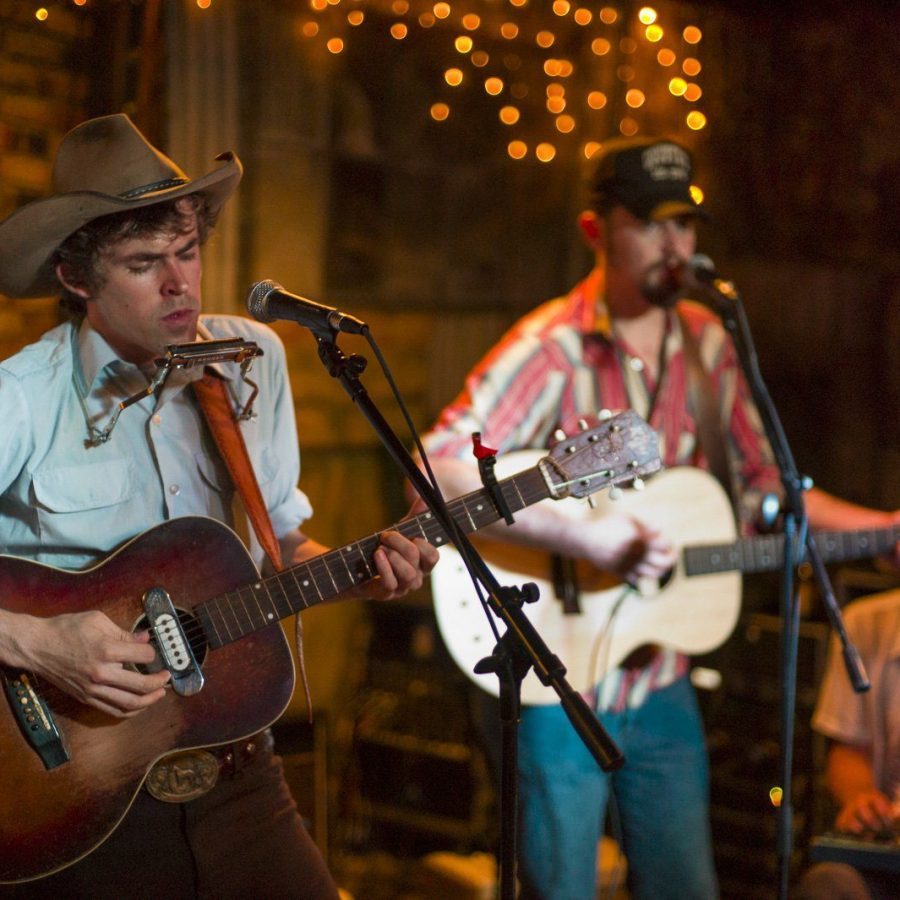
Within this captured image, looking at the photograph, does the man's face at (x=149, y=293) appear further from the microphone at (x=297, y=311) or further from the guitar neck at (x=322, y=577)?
the guitar neck at (x=322, y=577)

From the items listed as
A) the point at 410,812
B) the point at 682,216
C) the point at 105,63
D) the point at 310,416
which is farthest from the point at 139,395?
the point at 410,812

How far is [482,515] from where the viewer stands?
102 inches

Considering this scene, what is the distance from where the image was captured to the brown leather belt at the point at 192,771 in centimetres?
246

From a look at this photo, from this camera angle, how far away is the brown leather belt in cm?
246

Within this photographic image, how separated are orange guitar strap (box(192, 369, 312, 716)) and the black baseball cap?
1438 mm

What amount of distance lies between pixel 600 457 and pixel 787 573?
20.7 inches

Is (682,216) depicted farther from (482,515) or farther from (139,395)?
(139,395)

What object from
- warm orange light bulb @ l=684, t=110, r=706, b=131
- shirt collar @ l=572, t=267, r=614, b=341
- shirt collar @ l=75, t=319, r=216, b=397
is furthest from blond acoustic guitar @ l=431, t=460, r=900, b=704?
warm orange light bulb @ l=684, t=110, r=706, b=131

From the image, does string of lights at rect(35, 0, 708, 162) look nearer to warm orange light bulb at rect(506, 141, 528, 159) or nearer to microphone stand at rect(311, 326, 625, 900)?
warm orange light bulb at rect(506, 141, 528, 159)

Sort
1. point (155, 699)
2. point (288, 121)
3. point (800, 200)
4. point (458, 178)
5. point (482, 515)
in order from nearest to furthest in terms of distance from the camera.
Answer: point (155, 699), point (482, 515), point (288, 121), point (458, 178), point (800, 200)

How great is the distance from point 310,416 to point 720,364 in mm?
1971

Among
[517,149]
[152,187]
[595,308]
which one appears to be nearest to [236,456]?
[152,187]

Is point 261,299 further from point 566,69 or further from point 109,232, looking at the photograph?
point 566,69

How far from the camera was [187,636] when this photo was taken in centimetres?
249
